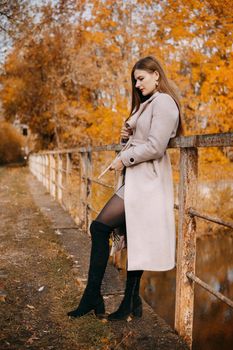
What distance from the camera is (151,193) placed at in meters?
2.62

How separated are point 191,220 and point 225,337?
10.9 ft

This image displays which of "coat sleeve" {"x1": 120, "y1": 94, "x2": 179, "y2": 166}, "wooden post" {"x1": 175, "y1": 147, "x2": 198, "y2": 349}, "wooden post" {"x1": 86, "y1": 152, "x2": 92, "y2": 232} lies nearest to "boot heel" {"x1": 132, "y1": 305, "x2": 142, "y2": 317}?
"wooden post" {"x1": 175, "y1": 147, "x2": 198, "y2": 349}

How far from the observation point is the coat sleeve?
257 cm

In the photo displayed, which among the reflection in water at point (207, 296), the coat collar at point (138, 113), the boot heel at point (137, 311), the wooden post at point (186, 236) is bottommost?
the reflection in water at point (207, 296)

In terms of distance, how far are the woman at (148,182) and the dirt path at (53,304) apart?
467mm

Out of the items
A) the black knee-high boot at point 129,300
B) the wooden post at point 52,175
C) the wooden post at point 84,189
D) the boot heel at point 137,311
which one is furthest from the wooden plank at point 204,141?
the wooden post at point 52,175

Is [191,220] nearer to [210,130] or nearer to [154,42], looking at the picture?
[210,130]

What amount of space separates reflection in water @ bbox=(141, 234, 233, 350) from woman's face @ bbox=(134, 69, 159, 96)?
346cm

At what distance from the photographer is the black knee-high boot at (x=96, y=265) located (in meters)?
2.88

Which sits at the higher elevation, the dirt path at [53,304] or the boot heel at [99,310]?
the boot heel at [99,310]

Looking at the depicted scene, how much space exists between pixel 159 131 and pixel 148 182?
0.33m

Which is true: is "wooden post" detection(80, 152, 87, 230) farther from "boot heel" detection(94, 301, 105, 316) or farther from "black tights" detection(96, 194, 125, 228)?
"black tights" detection(96, 194, 125, 228)

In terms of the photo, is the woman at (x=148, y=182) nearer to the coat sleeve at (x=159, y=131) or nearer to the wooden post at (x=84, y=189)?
the coat sleeve at (x=159, y=131)

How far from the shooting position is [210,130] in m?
9.81
